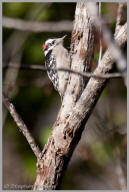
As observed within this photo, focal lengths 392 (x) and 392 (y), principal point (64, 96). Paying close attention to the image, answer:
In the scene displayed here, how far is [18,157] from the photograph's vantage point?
24.2 ft

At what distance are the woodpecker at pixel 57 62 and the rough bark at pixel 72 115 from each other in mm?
437

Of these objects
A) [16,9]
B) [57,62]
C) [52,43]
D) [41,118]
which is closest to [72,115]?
[57,62]

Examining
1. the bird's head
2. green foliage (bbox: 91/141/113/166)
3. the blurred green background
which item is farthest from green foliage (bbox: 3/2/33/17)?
green foliage (bbox: 91/141/113/166)

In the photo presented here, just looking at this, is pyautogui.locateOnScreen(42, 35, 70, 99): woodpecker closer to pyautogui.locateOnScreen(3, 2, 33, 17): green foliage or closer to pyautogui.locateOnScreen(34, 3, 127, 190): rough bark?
pyautogui.locateOnScreen(34, 3, 127, 190): rough bark

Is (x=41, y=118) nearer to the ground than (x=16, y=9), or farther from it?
nearer to the ground

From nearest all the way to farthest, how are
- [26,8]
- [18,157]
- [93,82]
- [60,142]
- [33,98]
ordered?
[93,82] → [60,142] → [26,8] → [33,98] → [18,157]

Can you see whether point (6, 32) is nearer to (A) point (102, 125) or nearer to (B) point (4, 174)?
(B) point (4, 174)

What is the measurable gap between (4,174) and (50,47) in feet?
12.1

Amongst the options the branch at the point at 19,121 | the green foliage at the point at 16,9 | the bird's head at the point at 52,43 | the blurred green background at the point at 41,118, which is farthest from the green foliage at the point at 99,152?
the branch at the point at 19,121

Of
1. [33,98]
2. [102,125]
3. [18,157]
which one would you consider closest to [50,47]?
[102,125]

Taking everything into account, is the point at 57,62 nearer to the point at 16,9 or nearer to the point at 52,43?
the point at 52,43

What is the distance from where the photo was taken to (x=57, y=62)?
4273 mm

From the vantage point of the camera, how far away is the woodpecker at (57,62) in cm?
402

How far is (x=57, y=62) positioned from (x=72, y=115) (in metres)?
1.27
